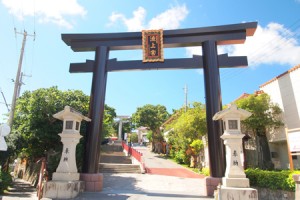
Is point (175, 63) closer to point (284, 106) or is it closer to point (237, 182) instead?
point (237, 182)

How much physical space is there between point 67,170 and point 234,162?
6.49m

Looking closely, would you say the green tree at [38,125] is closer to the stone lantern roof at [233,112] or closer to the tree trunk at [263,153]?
the stone lantern roof at [233,112]

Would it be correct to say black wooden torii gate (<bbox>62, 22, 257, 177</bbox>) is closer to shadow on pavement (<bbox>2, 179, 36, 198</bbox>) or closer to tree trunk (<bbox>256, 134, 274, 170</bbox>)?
shadow on pavement (<bbox>2, 179, 36, 198</bbox>)

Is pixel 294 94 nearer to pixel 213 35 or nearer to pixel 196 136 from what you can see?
pixel 213 35

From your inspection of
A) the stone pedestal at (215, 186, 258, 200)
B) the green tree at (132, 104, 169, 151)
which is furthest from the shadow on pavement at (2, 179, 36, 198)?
the green tree at (132, 104, 169, 151)

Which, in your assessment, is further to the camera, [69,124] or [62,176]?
[69,124]

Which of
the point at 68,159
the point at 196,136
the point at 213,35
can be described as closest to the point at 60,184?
the point at 68,159

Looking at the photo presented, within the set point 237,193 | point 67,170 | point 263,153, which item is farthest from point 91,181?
point 263,153

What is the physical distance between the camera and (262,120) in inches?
527

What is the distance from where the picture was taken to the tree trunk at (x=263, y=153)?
45.0 ft

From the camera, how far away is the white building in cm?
1221

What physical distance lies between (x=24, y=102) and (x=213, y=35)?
1074 centimetres

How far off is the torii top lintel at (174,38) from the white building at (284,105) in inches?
140

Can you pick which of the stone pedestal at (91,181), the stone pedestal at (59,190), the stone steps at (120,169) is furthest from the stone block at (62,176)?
the stone steps at (120,169)
